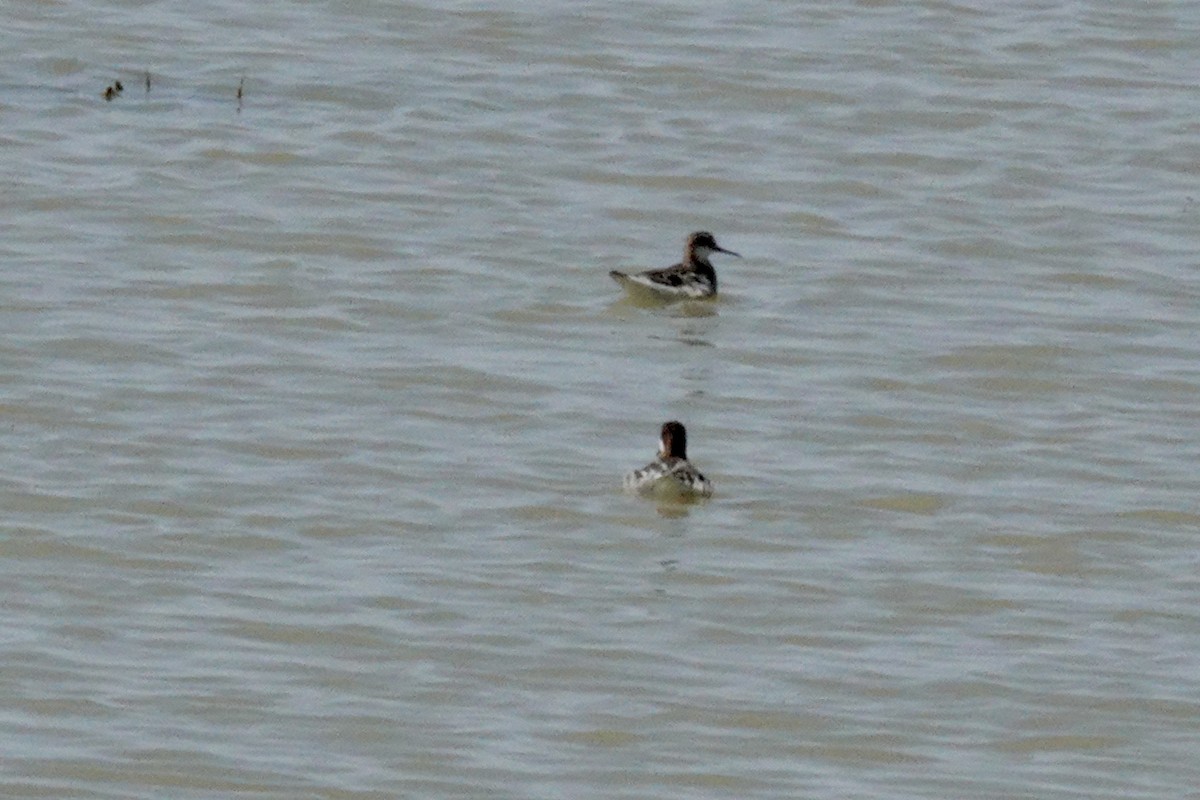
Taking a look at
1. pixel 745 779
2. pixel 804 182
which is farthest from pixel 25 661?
pixel 804 182

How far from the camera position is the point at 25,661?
10148 mm

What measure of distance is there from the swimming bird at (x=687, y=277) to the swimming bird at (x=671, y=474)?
8.71ft

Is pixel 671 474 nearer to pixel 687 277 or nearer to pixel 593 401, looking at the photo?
pixel 593 401

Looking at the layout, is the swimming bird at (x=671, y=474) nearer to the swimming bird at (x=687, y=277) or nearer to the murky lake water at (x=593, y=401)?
the murky lake water at (x=593, y=401)

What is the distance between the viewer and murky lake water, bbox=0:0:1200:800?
995cm

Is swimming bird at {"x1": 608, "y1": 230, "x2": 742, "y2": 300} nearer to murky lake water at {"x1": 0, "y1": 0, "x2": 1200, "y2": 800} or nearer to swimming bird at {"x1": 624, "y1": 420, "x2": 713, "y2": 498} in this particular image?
murky lake water at {"x1": 0, "y1": 0, "x2": 1200, "y2": 800}

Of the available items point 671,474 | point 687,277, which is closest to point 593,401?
point 671,474

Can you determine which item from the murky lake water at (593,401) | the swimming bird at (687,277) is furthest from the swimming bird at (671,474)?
the swimming bird at (687,277)

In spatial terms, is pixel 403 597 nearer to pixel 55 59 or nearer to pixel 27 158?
pixel 27 158

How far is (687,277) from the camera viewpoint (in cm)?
1541

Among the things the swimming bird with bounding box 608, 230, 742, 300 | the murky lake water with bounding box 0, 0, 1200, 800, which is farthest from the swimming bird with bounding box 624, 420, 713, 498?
the swimming bird with bounding box 608, 230, 742, 300

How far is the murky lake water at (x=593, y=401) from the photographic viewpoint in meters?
9.95

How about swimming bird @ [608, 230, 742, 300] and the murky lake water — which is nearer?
the murky lake water

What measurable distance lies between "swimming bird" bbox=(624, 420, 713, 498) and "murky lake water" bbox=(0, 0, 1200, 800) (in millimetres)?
92
